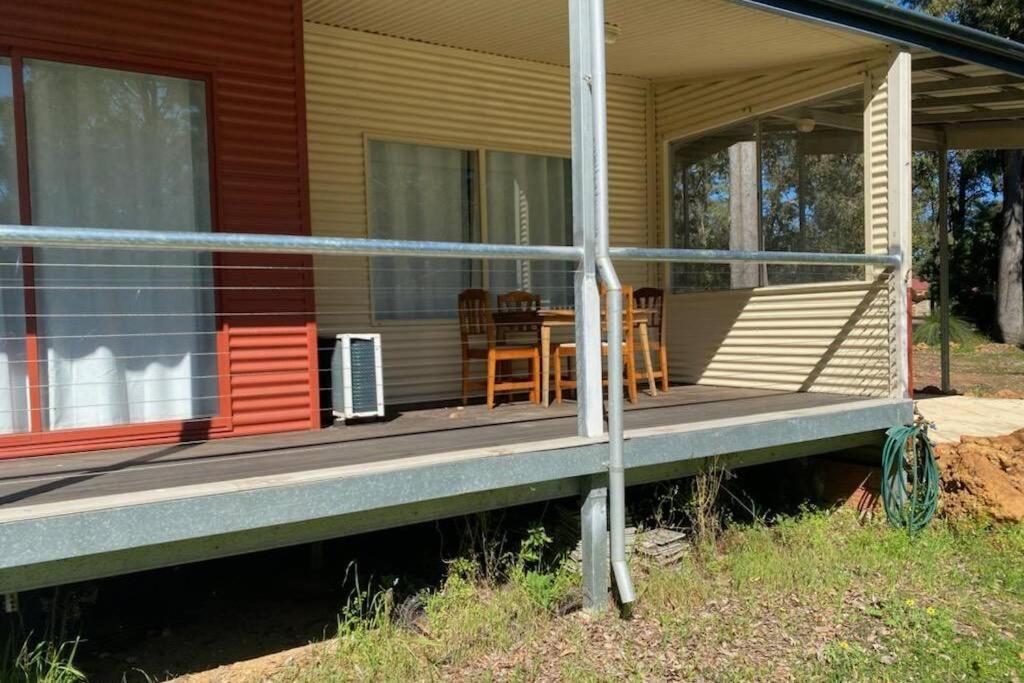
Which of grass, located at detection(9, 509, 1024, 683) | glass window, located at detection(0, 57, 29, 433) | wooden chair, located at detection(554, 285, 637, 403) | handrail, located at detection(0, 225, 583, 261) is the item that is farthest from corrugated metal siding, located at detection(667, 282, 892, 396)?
glass window, located at detection(0, 57, 29, 433)

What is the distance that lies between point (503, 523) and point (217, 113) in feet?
9.57

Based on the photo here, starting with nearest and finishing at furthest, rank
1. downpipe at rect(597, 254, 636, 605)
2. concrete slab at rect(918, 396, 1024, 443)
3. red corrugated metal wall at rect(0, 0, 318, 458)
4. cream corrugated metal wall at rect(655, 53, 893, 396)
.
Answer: downpipe at rect(597, 254, 636, 605)
red corrugated metal wall at rect(0, 0, 318, 458)
cream corrugated metal wall at rect(655, 53, 893, 396)
concrete slab at rect(918, 396, 1024, 443)

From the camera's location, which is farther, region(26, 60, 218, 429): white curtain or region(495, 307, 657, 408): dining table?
region(495, 307, 657, 408): dining table

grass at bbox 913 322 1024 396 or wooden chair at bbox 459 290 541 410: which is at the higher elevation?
wooden chair at bbox 459 290 541 410

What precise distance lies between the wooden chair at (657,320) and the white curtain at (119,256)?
3.36 metres

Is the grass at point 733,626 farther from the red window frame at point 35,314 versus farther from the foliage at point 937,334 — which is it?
the foliage at point 937,334

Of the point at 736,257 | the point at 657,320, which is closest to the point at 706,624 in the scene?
the point at 736,257

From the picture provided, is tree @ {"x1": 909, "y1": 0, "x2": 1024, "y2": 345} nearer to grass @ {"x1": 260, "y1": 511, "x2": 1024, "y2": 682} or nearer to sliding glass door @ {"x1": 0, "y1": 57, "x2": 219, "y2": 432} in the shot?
grass @ {"x1": 260, "y1": 511, "x2": 1024, "y2": 682}

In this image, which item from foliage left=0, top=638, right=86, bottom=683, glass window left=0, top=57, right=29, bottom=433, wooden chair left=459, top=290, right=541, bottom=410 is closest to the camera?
foliage left=0, top=638, right=86, bottom=683

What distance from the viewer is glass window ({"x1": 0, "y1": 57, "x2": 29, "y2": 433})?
4.18 meters

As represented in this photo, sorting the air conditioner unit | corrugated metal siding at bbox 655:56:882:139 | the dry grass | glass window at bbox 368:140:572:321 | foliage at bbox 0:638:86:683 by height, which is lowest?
the dry grass

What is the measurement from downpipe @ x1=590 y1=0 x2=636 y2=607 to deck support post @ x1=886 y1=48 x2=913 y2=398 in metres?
2.56

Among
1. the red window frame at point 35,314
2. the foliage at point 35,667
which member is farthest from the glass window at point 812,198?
the foliage at point 35,667

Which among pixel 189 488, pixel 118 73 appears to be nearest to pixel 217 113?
pixel 118 73
